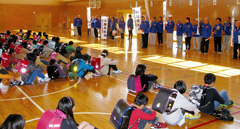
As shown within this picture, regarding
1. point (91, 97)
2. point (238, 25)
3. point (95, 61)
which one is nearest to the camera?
point (91, 97)

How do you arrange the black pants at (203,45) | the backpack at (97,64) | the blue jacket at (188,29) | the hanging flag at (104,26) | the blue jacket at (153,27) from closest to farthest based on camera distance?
the backpack at (97,64)
the black pants at (203,45)
the blue jacket at (188,29)
the blue jacket at (153,27)
the hanging flag at (104,26)

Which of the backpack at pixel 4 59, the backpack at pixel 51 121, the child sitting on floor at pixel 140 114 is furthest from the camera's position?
the backpack at pixel 4 59

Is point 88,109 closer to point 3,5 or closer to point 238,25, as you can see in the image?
point 238,25

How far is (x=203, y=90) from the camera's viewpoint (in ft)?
15.7

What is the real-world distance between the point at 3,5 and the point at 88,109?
33.0 metres

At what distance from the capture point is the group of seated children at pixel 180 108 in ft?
12.4

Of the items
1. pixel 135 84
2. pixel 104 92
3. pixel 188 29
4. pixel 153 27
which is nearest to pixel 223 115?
pixel 135 84

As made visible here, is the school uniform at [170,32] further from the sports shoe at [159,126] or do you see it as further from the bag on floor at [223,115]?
the sports shoe at [159,126]

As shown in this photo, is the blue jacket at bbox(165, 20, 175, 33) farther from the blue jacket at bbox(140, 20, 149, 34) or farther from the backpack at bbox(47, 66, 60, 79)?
the backpack at bbox(47, 66, 60, 79)

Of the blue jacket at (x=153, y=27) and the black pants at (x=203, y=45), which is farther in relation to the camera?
the blue jacket at (x=153, y=27)

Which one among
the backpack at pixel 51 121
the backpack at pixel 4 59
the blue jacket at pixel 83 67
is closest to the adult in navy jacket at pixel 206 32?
the blue jacket at pixel 83 67

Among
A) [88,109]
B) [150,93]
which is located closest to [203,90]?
[150,93]

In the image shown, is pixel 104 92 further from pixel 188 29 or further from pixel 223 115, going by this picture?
pixel 188 29

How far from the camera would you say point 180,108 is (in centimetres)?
443
